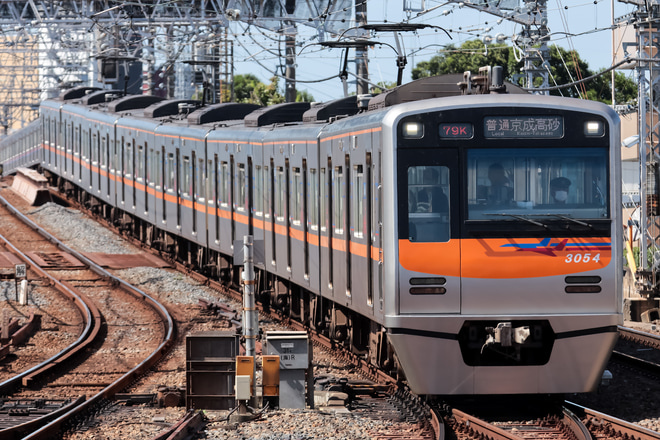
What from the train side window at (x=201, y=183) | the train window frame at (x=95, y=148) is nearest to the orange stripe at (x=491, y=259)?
A: the train side window at (x=201, y=183)

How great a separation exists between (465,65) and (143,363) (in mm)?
60845

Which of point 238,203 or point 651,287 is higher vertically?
point 238,203

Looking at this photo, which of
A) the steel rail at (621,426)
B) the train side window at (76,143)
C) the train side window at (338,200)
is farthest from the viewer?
the train side window at (76,143)

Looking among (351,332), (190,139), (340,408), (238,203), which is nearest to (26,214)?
(190,139)

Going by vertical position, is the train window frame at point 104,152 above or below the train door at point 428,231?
above

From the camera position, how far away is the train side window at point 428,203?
10.1m

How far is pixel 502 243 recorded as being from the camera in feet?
33.0

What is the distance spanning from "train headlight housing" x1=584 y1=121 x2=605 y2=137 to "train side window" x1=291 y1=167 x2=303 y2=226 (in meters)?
5.35

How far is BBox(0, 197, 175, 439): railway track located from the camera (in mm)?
11195

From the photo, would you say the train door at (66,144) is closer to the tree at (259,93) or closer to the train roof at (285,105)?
the train roof at (285,105)

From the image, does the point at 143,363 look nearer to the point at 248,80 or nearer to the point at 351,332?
the point at 351,332

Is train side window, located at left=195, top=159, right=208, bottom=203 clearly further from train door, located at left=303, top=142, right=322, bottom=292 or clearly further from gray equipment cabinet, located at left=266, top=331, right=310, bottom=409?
gray equipment cabinet, located at left=266, top=331, right=310, bottom=409

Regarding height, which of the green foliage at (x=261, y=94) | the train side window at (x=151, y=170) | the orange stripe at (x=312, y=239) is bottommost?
the orange stripe at (x=312, y=239)

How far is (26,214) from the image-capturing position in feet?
103
